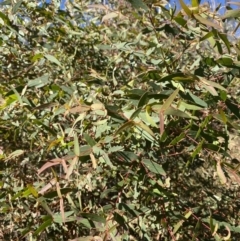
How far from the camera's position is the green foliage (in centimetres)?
84

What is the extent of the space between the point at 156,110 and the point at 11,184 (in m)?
0.56

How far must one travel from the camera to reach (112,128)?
38.4 inches

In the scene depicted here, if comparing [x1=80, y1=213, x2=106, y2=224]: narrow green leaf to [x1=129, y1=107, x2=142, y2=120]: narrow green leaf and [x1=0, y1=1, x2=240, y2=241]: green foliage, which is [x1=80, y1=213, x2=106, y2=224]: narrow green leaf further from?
[x1=129, y1=107, x2=142, y2=120]: narrow green leaf

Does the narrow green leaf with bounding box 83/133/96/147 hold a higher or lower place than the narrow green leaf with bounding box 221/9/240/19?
lower

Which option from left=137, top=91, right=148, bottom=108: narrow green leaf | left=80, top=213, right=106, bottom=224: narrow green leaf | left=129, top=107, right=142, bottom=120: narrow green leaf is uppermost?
left=137, top=91, right=148, bottom=108: narrow green leaf

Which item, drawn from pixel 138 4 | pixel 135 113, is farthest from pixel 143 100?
pixel 138 4

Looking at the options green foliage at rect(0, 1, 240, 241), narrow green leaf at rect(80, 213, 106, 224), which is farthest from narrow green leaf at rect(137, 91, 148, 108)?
narrow green leaf at rect(80, 213, 106, 224)

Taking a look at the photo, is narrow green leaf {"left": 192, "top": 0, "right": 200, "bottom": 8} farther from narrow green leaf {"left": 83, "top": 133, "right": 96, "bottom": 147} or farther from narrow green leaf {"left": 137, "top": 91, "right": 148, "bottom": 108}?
narrow green leaf {"left": 83, "top": 133, "right": 96, "bottom": 147}

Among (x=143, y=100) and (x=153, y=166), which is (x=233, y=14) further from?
(x=153, y=166)

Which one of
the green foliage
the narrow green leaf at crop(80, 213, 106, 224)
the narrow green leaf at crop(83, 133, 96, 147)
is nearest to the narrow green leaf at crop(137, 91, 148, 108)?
the green foliage

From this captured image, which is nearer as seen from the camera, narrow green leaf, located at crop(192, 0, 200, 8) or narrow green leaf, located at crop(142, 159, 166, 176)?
narrow green leaf, located at crop(192, 0, 200, 8)

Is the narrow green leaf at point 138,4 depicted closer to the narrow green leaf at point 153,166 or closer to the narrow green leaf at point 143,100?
the narrow green leaf at point 143,100

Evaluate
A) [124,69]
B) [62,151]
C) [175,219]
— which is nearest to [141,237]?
[175,219]

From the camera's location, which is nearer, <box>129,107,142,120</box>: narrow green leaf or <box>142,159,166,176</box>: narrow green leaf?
<box>129,107,142,120</box>: narrow green leaf
